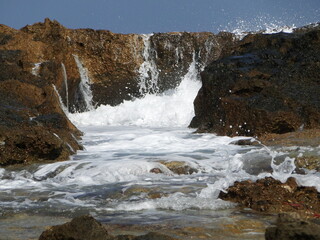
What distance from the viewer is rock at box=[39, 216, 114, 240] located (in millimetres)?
2670

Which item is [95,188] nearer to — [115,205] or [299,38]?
[115,205]

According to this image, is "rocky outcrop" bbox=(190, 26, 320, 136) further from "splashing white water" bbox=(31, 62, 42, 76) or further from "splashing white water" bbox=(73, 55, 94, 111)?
"splashing white water" bbox=(73, 55, 94, 111)

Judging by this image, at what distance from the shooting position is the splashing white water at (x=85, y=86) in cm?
1886

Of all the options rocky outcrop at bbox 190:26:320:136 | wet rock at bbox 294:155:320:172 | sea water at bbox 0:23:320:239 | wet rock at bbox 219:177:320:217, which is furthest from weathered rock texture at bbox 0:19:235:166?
wet rock at bbox 219:177:320:217

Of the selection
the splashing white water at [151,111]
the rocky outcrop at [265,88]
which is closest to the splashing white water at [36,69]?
the rocky outcrop at [265,88]

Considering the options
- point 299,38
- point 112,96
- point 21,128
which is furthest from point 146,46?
point 21,128

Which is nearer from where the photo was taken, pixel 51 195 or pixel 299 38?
pixel 51 195

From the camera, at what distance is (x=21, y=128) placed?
813cm

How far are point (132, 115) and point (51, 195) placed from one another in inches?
492

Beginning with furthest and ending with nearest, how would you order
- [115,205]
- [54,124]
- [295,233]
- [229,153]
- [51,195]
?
[54,124], [229,153], [51,195], [115,205], [295,233]

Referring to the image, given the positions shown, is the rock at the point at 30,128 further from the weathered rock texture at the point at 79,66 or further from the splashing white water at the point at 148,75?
the splashing white water at the point at 148,75

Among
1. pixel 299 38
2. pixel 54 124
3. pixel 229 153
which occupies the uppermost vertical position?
pixel 299 38

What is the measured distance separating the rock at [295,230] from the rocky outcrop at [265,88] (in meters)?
7.29

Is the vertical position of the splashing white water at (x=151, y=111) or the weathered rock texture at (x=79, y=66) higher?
the weathered rock texture at (x=79, y=66)
